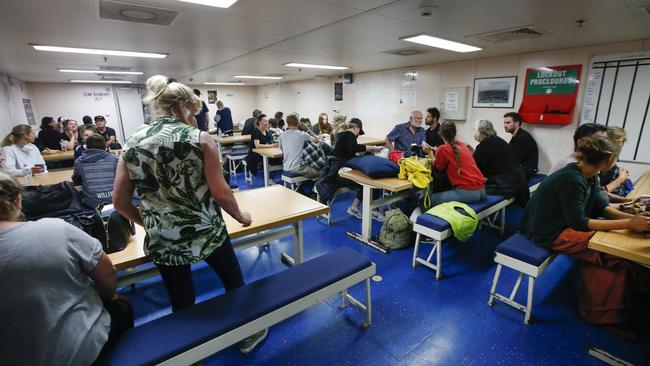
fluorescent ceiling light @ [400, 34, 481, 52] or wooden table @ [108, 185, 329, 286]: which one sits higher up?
fluorescent ceiling light @ [400, 34, 481, 52]

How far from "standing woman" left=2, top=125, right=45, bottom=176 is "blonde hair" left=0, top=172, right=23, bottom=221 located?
3275 mm

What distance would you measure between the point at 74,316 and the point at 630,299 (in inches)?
142

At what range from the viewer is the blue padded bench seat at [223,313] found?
129 centimetres

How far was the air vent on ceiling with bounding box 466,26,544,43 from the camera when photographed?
9.80 feet

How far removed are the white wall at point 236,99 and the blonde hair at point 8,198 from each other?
437 inches

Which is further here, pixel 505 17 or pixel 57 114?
pixel 57 114

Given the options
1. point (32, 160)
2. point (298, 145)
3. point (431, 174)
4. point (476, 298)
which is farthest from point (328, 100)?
point (476, 298)

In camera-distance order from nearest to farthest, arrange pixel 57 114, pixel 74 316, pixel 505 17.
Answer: pixel 74 316, pixel 505 17, pixel 57 114

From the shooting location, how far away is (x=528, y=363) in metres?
1.86

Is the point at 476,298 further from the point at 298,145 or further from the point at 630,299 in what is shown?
the point at 298,145

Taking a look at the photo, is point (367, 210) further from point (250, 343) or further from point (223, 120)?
point (223, 120)

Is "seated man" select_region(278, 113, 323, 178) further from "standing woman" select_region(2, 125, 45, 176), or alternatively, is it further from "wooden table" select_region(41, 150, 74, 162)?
"wooden table" select_region(41, 150, 74, 162)

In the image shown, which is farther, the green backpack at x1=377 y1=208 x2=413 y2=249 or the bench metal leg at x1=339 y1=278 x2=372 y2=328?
the green backpack at x1=377 y1=208 x2=413 y2=249

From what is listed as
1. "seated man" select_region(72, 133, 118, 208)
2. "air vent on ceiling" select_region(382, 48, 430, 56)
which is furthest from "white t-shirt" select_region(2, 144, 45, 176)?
"air vent on ceiling" select_region(382, 48, 430, 56)
